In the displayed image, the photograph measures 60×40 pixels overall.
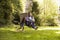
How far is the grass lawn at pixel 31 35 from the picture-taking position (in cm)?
283

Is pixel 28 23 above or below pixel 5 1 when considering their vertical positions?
below

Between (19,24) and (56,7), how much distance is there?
21.2 inches

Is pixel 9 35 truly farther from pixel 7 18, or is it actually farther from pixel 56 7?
pixel 56 7

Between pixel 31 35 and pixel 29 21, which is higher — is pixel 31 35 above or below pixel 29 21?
below

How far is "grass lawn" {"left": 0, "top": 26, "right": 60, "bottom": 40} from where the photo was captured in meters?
2.83

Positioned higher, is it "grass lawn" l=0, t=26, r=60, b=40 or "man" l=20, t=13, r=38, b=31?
"man" l=20, t=13, r=38, b=31

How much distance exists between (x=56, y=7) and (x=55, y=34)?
0.36 metres

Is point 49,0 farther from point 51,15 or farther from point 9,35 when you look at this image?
point 9,35

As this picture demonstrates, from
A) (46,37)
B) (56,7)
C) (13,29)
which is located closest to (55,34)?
(46,37)

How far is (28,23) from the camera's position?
9.49ft

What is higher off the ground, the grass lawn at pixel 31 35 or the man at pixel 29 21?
the man at pixel 29 21

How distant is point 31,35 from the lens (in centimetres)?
284

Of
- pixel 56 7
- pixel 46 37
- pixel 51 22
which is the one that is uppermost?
pixel 56 7

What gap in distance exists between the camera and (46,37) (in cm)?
283
